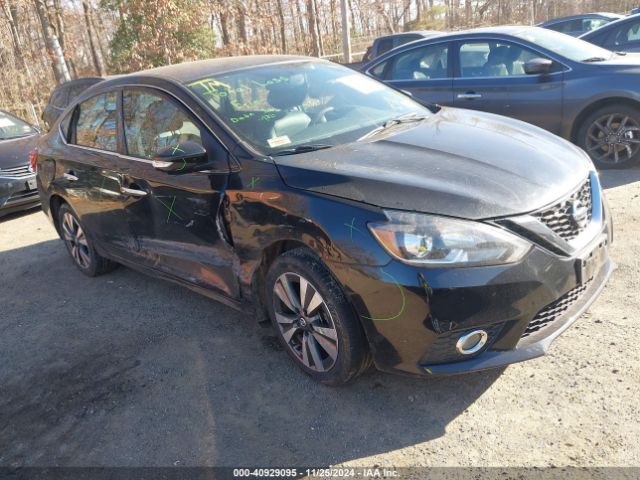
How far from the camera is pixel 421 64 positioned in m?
7.19

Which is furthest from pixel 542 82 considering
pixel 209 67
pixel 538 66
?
pixel 209 67

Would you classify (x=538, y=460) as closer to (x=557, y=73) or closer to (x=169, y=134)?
(x=169, y=134)

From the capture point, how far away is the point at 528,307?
253cm

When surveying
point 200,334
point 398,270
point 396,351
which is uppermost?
point 398,270

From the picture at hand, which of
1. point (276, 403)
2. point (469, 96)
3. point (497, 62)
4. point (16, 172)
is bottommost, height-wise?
point (276, 403)

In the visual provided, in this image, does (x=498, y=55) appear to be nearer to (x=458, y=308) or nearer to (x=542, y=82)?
(x=542, y=82)

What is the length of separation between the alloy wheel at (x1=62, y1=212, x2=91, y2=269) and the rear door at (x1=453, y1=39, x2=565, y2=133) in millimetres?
4439

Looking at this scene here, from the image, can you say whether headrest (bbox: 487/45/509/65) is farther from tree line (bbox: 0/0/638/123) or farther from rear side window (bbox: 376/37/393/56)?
tree line (bbox: 0/0/638/123)

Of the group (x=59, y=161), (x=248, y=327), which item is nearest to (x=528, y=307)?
(x=248, y=327)

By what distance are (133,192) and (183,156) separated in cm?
85

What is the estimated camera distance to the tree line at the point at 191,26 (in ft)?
53.0

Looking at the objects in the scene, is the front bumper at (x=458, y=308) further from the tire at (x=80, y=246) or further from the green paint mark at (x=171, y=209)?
the tire at (x=80, y=246)

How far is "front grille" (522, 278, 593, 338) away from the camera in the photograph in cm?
266

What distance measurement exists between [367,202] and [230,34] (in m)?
21.2
